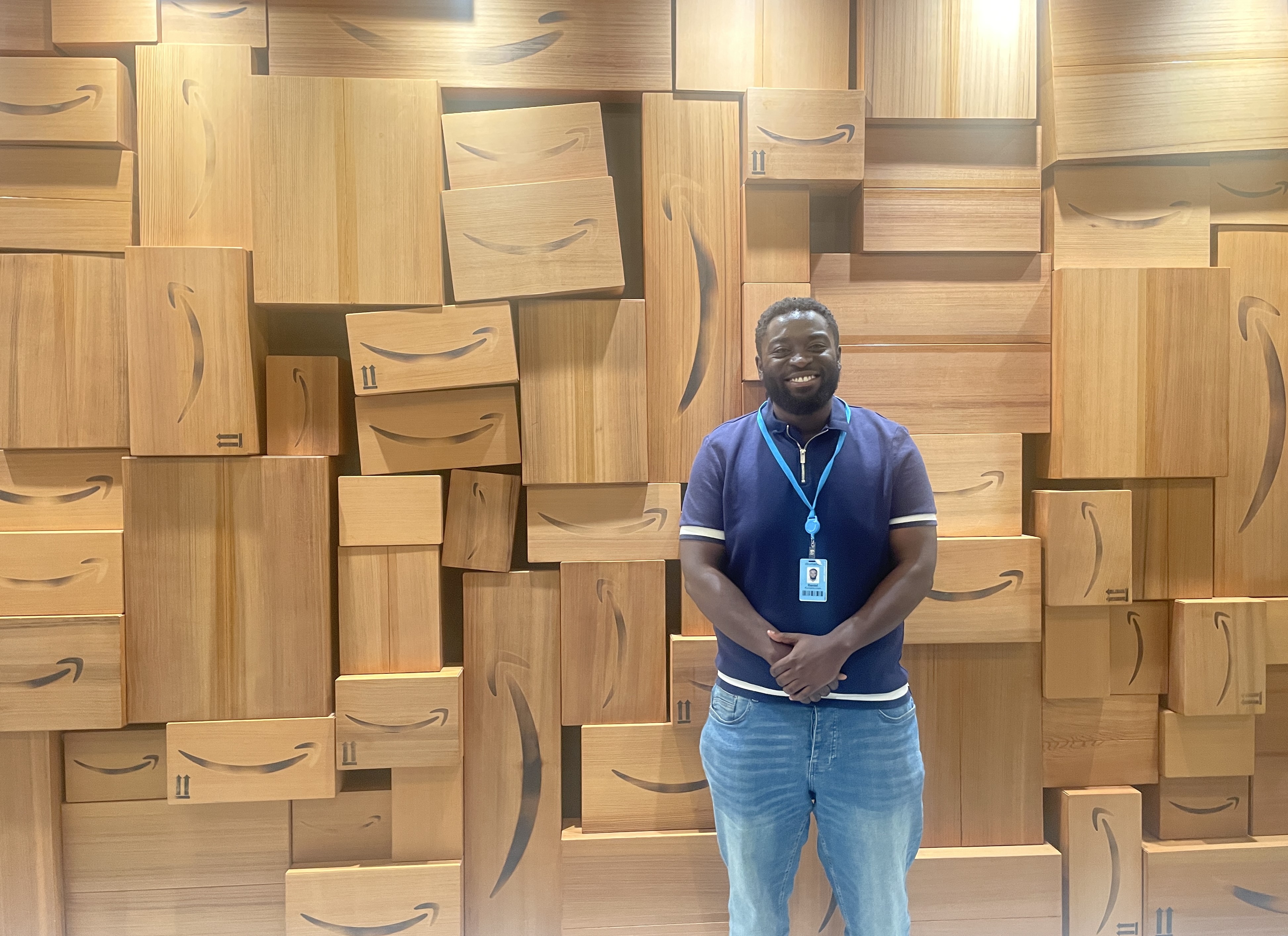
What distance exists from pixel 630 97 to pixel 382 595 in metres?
1.23

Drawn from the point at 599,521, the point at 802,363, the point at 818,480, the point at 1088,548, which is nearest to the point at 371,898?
the point at 599,521

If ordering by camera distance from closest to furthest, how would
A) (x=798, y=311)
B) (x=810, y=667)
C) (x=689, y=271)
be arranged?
1. (x=810, y=667)
2. (x=798, y=311)
3. (x=689, y=271)

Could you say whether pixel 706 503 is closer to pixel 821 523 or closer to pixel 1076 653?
pixel 821 523

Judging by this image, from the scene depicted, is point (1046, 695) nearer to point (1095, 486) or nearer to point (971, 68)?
point (1095, 486)

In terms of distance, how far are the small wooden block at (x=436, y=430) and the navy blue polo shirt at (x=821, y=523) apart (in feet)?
1.76

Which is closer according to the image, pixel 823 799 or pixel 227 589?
pixel 823 799

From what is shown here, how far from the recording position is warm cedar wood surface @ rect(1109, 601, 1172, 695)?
79.4 inches

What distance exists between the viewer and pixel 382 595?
6.25 ft

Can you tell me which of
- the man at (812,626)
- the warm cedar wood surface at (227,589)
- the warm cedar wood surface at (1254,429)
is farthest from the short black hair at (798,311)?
the warm cedar wood surface at (1254,429)

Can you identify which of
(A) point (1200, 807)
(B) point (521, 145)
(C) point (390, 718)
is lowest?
(A) point (1200, 807)

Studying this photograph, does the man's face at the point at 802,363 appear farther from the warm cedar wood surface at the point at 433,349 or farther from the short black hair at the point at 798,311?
the warm cedar wood surface at the point at 433,349

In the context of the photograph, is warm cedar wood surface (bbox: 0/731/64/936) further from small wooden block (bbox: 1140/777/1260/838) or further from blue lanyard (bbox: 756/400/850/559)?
small wooden block (bbox: 1140/777/1260/838)

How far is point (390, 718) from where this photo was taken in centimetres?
188

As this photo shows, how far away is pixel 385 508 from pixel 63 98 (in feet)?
Answer: 3.56
